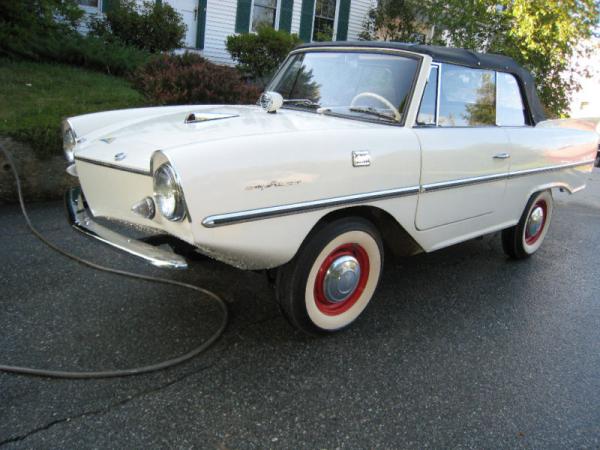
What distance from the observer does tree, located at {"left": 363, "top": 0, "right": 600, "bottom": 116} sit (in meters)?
8.09

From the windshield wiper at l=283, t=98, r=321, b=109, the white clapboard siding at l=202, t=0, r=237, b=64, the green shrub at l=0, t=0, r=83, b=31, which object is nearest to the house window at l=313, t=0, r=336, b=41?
the white clapboard siding at l=202, t=0, r=237, b=64

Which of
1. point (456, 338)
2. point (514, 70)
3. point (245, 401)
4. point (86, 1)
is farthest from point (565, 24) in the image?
point (86, 1)

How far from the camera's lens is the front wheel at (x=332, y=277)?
2627 millimetres

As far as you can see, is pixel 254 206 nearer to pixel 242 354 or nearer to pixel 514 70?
pixel 242 354

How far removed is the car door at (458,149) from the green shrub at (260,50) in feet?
25.6

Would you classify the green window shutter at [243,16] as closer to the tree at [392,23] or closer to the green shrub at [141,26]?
the green shrub at [141,26]

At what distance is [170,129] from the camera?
111 inches

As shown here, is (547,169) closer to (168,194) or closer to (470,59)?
(470,59)

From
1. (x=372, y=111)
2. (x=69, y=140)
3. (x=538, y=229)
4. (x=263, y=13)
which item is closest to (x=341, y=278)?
(x=372, y=111)

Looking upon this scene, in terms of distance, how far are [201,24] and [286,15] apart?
2.21 meters

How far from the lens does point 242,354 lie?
269 cm

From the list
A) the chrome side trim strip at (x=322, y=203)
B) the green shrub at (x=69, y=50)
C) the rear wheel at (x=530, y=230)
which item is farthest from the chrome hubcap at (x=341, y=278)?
the green shrub at (x=69, y=50)

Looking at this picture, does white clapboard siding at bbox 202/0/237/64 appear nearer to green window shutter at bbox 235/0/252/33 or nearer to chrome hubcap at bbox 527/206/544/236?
green window shutter at bbox 235/0/252/33

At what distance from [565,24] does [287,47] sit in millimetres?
5358
